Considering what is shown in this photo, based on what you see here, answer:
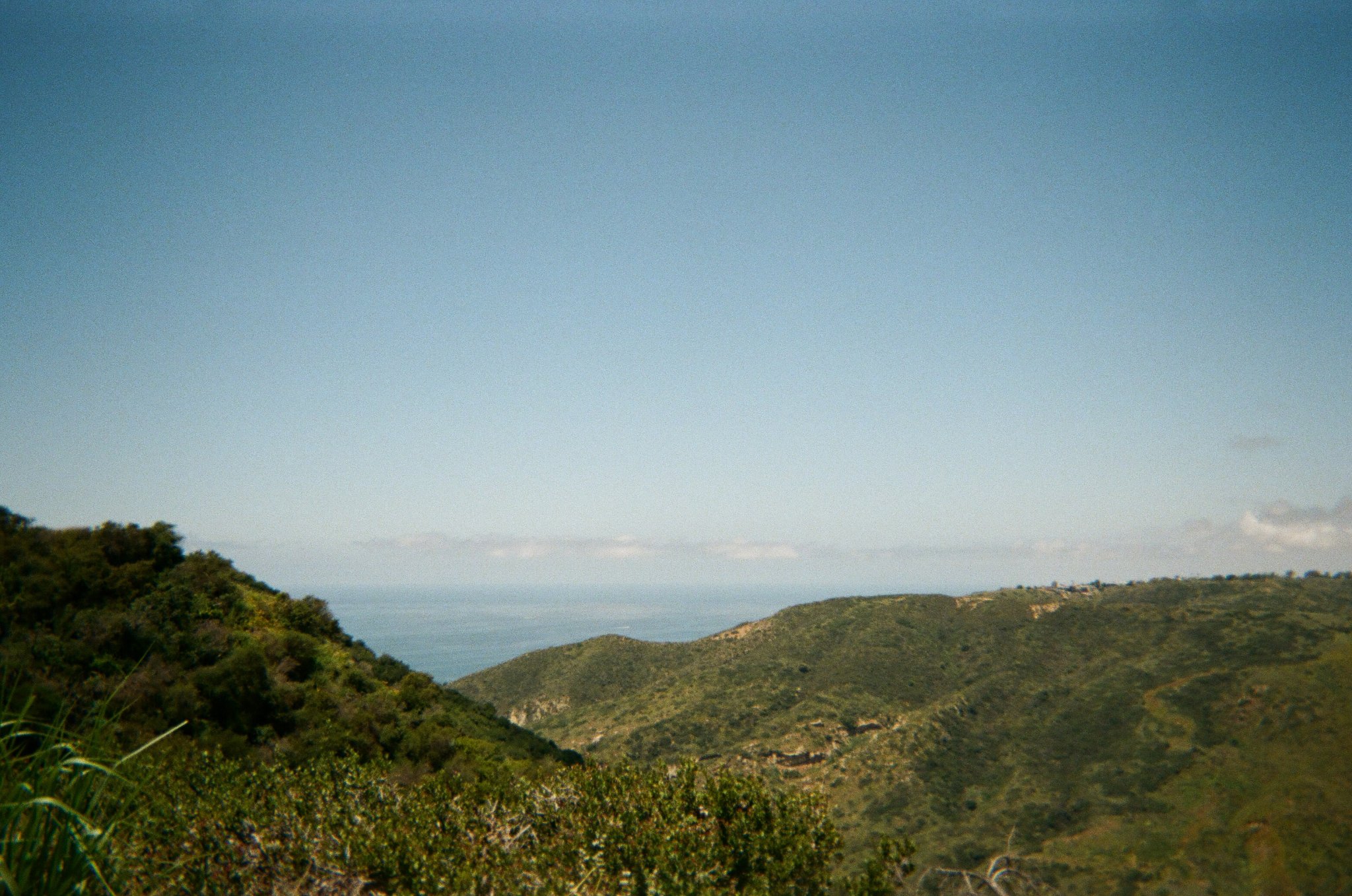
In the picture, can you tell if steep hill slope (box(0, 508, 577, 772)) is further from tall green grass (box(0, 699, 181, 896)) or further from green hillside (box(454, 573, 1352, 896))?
green hillside (box(454, 573, 1352, 896))

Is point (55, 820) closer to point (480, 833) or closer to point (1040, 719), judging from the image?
point (480, 833)

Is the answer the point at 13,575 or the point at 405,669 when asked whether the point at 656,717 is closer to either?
the point at 405,669

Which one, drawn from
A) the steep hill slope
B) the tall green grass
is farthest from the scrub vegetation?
the steep hill slope

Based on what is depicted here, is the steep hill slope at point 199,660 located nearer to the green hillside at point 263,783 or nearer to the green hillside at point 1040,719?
the green hillside at point 263,783

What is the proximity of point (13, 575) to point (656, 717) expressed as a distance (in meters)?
58.8

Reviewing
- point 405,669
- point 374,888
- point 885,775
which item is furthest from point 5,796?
point 885,775

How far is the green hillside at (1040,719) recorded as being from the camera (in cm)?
5175

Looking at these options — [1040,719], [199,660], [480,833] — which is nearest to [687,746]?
[1040,719]

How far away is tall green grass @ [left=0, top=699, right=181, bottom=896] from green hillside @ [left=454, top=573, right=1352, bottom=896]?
38891 millimetres

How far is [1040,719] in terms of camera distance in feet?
236

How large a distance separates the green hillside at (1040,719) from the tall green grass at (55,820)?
38.9 meters

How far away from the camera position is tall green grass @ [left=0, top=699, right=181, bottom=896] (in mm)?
3998

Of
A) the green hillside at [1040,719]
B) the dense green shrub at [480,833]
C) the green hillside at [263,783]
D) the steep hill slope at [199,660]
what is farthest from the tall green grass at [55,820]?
the green hillside at [1040,719]

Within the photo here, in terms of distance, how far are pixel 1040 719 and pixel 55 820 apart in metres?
81.7
